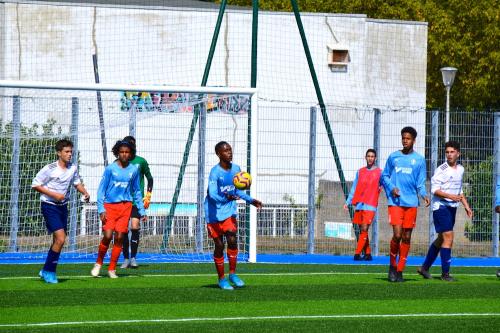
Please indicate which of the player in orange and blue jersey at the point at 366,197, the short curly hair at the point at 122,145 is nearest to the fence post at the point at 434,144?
the player in orange and blue jersey at the point at 366,197

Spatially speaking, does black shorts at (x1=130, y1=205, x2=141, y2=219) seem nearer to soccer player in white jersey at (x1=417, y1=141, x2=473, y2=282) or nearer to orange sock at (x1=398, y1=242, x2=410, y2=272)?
orange sock at (x1=398, y1=242, x2=410, y2=272)

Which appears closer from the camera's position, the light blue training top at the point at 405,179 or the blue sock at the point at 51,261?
the blue sock at the point at 51,261

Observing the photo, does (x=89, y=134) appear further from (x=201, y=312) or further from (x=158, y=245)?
(x=201, y=312)

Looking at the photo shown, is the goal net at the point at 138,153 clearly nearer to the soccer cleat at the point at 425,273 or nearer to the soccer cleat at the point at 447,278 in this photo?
the soccer cleat at the point at 425,273

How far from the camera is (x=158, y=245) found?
20.3 metres

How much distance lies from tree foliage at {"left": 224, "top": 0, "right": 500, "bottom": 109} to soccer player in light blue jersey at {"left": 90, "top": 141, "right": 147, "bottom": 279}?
27.8m

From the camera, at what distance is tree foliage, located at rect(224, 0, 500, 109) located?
42.5 meters

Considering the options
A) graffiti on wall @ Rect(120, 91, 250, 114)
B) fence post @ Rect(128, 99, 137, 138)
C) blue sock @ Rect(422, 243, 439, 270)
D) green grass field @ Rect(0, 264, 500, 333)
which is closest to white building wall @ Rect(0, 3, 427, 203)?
graffiti on wall @ Rect(120, 91, 250, 114)

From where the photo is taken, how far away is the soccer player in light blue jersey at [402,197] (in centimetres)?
1533

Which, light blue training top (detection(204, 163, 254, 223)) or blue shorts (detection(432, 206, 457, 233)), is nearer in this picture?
light blue training top (detection(204, 163, 254, 223))

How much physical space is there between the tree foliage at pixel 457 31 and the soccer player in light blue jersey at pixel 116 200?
27.8 metres

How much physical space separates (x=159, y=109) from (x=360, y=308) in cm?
889

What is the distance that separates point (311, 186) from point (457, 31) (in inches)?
899

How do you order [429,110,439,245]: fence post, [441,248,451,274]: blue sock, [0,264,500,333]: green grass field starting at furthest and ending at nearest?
1. [429,110,439,245]: fence post
2. [441,248,451,274]: blue sock
3. [0,264,500,333]: green grass field
